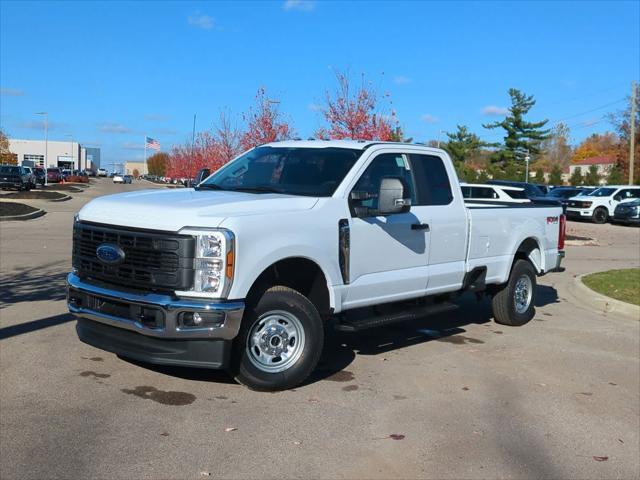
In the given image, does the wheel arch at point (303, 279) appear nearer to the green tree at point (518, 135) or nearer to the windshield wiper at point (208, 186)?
the windshield wiper at point (208, 186)

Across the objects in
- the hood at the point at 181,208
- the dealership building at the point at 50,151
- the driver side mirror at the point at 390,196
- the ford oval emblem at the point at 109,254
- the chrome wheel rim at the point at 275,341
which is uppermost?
the dealership building at the point at 50,151

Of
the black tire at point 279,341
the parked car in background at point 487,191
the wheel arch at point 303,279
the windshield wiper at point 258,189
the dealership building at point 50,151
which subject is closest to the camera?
the black tire at point 279,341

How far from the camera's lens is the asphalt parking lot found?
4.17m

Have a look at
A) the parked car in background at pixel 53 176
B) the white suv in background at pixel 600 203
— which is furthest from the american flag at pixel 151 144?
the white suv in background at pixel 600 203

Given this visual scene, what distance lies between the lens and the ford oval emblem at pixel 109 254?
520 cm

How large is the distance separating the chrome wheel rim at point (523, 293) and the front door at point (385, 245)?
2329mm

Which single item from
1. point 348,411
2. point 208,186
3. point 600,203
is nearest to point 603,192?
point 600,203

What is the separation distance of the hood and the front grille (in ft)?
0.28

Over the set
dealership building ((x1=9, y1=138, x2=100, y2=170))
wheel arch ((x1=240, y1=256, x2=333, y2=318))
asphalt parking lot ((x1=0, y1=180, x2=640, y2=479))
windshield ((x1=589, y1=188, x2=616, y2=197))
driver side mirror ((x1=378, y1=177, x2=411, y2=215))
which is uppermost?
dealership building ((x1=9, y1=138, x2=100, y2=170))

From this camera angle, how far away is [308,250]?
553 centimetres

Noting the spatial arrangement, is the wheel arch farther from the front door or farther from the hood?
the hood

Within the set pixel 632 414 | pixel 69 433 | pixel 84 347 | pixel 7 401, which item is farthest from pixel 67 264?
pixel 632 414

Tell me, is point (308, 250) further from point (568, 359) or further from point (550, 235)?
point (550, 235)

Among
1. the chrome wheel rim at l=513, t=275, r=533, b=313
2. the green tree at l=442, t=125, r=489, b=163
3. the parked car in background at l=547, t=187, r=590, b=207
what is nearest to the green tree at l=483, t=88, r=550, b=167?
the green tree at l=442, t=125, r=489, b=163
